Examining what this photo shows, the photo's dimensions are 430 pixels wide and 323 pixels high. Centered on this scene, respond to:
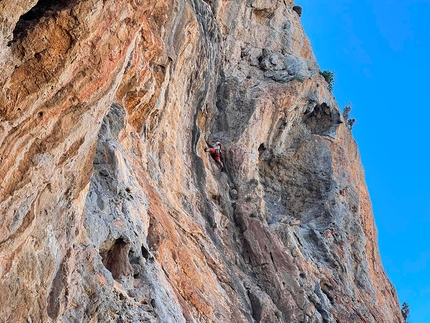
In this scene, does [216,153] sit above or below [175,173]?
above

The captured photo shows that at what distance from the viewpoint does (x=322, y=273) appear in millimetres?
24281

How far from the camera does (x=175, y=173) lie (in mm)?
20797

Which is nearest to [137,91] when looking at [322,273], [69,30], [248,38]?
[69,30]

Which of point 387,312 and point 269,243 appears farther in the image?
point 387,312

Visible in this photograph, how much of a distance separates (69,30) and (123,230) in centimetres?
598

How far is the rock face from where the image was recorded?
8266 millimetres

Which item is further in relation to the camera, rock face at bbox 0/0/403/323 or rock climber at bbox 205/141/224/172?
rock climber at bbox 205/141/224/172

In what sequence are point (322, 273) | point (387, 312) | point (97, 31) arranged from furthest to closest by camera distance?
point (387, 312)
point (322, 273)
point (97, 31)

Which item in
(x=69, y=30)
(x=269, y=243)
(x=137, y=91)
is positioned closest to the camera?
(x=69, y=30)

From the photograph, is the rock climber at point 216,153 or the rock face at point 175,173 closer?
the rock face at point 175,173

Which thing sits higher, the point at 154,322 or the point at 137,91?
the point at 137,91

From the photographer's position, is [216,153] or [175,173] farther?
[216,153]

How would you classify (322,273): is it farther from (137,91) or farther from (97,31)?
(97,31)

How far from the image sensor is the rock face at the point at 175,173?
325 inches
